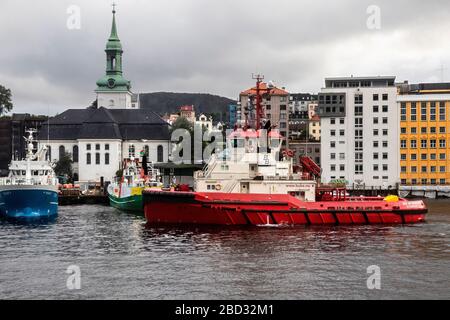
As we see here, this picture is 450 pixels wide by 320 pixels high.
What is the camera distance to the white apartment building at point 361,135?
93.6 m

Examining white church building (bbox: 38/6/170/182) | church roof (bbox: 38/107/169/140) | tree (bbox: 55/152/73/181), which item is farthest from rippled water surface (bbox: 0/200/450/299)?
church roof (bbox: 38/107/169/140)

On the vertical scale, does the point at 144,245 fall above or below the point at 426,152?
below

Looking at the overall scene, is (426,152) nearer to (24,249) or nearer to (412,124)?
(412,124)

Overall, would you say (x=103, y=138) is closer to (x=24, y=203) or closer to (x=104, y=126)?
(x=104, y=126)

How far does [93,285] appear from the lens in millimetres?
24547

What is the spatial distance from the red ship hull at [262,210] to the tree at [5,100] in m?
99.9

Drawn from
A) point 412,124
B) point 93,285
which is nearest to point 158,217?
point 93,285

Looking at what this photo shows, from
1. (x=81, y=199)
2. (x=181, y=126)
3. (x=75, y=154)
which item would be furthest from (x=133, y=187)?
(x=181, y=126)

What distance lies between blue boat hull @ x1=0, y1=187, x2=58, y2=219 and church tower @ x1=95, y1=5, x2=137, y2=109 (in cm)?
7374

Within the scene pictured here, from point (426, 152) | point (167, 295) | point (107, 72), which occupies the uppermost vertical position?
point (107, 72)

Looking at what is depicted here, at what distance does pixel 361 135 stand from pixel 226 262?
6898 cm
